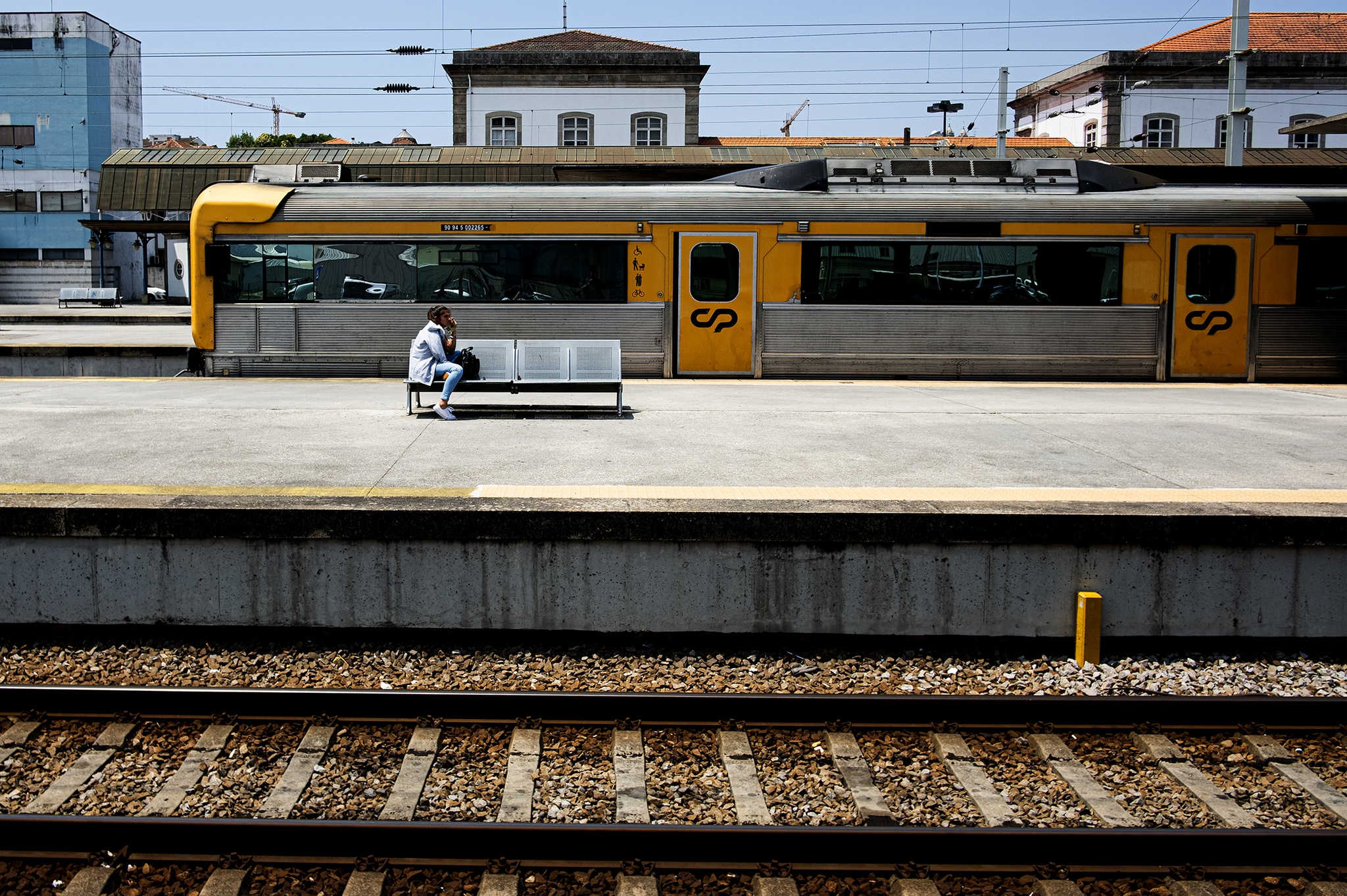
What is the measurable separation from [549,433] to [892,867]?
633 centimetres

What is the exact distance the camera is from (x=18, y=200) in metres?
54.0

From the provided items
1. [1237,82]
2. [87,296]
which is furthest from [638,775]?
[87,296]

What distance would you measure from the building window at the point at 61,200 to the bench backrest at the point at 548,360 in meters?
50.6

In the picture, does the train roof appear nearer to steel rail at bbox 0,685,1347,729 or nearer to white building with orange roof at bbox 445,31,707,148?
steel rail at bbox 0,685,1347,729

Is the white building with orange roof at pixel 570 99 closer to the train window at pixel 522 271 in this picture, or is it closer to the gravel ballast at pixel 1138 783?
the train window at pixel 522 271

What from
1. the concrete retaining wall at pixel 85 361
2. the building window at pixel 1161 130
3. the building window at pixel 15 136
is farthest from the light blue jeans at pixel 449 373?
the building window at pixel 15 136

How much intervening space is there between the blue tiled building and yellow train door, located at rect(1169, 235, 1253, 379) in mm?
50270

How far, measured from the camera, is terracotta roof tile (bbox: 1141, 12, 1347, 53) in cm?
4853

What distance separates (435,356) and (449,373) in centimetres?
31

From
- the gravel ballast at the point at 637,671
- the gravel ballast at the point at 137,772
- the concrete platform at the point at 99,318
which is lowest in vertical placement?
the gravel ballast at the point at 137,772

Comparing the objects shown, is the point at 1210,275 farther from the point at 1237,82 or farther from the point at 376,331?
the point at 376,331

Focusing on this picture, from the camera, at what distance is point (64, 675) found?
261 inches

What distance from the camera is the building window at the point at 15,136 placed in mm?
53594

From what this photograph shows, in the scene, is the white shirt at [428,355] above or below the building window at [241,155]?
below
